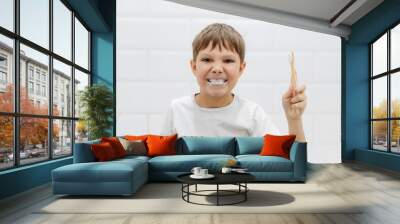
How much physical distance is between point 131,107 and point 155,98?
1.67 ft

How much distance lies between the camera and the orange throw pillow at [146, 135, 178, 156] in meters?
6.41

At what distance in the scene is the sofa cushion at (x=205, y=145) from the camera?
655 centimetres

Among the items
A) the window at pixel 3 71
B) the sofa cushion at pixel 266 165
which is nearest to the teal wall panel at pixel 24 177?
the window at pixel 3 71

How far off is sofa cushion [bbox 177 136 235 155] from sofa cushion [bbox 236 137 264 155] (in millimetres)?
103

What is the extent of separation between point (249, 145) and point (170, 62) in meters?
2.45

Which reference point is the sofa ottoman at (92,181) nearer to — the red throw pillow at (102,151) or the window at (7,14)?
the red throw pillow at (102,151)

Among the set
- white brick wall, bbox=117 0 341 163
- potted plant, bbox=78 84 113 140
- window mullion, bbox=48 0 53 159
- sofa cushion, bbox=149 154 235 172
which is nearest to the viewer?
sofa cushion, bbox=149 154 235 172

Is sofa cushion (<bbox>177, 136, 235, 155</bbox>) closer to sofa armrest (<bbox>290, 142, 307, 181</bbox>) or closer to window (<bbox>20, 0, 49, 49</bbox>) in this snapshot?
sofa armrest (<bbox>290, 142, 307, 181</bbox>)

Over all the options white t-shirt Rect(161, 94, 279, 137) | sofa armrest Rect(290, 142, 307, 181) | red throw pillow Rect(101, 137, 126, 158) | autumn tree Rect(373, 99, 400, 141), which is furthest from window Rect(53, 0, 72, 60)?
autumn tree Rect(373, 99, 400, 141)

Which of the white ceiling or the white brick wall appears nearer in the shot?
the white ceiling

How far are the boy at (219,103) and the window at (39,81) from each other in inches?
77.6

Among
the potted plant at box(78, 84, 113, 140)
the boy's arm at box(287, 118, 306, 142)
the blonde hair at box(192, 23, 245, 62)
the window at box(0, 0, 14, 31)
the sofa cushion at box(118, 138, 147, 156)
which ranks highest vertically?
the blonde hair at box(192, 23, 245, 62)

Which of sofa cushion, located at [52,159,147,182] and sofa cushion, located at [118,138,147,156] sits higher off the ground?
sofa cushion, located at [118,138,147,156]

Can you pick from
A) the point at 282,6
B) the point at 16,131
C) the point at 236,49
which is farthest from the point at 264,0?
the point at 16,131
